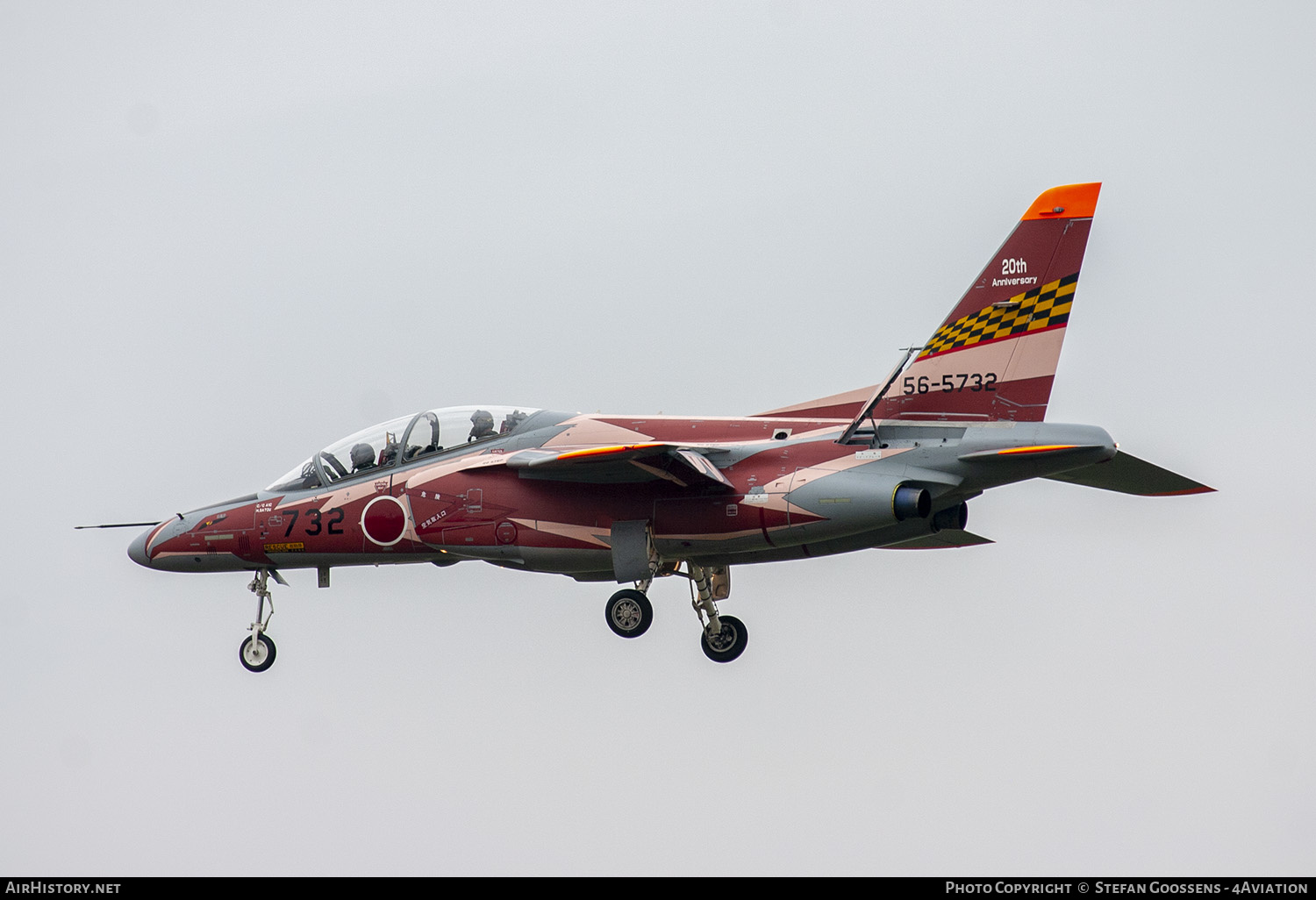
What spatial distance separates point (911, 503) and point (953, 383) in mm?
1727

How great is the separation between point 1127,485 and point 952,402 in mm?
2891

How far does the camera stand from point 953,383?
825 inches

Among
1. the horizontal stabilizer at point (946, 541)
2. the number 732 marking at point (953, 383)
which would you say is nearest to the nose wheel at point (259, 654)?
the horizontal stabilizer at point (946, 541)

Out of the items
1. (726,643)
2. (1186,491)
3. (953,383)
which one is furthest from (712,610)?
(1186,491)

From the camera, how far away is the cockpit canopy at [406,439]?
23.5 meters

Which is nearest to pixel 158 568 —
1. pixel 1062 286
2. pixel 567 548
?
pixel 567 548

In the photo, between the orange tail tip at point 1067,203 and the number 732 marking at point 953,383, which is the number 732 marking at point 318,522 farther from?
the orange tail tip at point 1067,203

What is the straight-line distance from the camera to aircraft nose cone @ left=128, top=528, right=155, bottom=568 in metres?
24.9

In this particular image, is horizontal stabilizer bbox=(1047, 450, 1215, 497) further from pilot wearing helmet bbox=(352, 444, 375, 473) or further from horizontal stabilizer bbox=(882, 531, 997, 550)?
pilot wearing helmet bbox=(352, 444, 375, 473)

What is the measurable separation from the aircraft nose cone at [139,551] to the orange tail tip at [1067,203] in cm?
1312

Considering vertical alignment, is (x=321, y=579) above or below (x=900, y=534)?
below

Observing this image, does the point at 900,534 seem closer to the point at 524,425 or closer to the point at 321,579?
the point at 524,425

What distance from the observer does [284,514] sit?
24.0 meters

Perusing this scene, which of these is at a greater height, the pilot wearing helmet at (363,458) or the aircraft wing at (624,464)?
the aircraft wing at (624,464)
